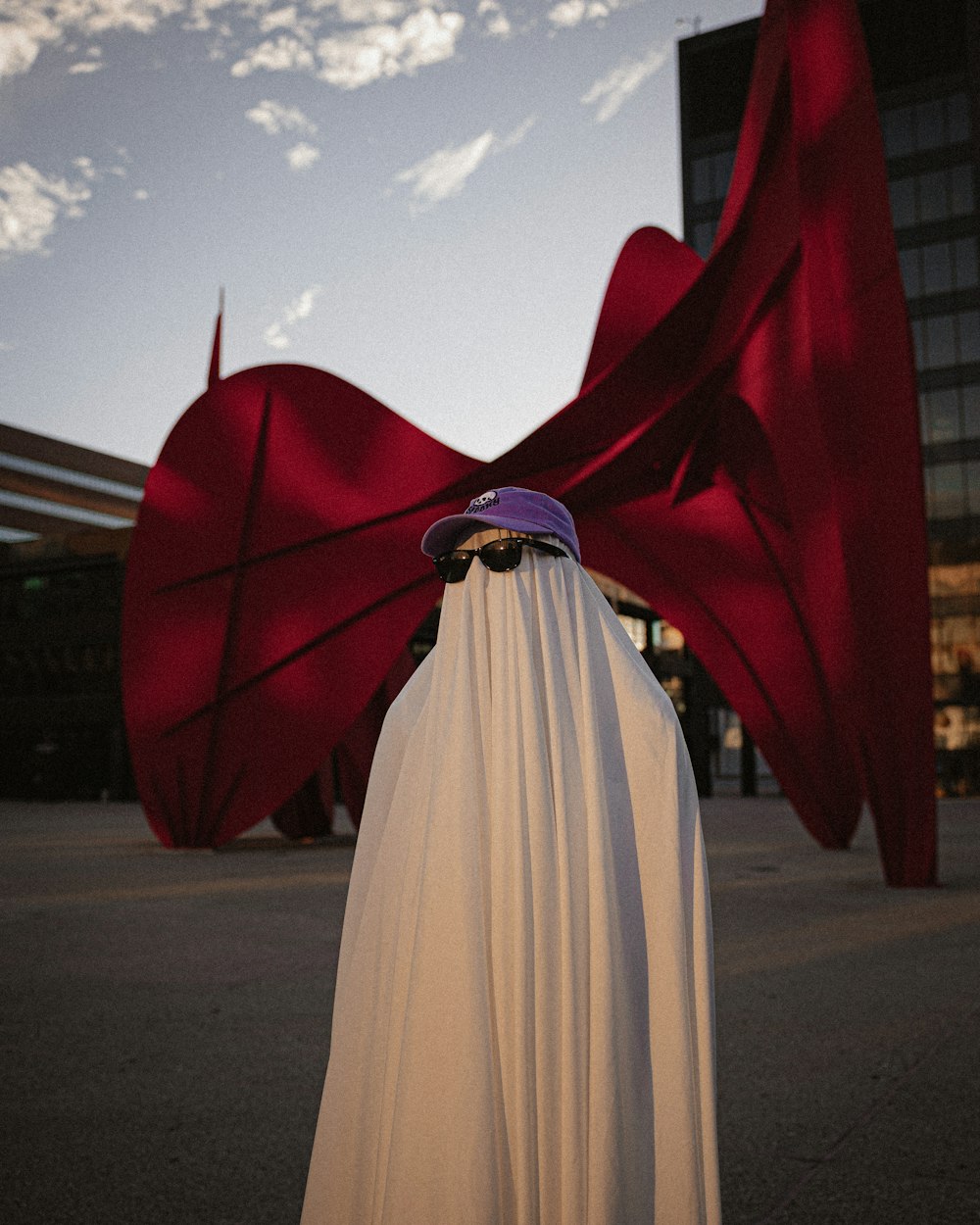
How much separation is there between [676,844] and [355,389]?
12396 mm

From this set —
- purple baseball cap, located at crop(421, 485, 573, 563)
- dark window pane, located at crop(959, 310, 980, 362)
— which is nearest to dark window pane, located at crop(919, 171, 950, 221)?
dark window pane, located at crop(959, 310, 980, 362)

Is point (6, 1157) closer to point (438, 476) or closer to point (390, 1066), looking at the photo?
point (390, 1066)

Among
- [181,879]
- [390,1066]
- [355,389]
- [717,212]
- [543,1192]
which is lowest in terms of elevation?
[181,879]

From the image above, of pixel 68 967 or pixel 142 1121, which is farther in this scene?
pixel 68 967

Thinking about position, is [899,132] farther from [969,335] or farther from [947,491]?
[947,491]

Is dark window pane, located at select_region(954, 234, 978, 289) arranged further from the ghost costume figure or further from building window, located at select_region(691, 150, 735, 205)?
the ghost costume figure

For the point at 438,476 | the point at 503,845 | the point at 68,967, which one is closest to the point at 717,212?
the point at 438,476

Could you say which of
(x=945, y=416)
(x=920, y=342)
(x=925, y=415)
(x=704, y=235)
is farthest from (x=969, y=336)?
(x=704, y=235)

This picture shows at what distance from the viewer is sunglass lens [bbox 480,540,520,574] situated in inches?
90.0

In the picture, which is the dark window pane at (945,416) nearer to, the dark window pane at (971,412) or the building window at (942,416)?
the building window at (942,416)

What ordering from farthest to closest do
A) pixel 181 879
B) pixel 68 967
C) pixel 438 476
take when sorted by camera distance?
pixel 438 476 < pixel 181 879 < pixel 68 967

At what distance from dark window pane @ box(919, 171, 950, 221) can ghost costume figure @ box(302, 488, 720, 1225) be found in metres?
36.8

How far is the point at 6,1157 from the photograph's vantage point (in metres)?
3.25

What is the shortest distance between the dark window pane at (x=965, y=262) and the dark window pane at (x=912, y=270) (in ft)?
3.73
